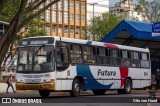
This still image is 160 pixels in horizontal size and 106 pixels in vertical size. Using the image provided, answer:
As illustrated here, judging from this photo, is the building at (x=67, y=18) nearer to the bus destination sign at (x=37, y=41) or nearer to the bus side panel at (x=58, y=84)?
the bus destination sign at (x=37, y=41)

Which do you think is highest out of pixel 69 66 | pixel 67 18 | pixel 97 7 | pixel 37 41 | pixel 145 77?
pixel 97 7

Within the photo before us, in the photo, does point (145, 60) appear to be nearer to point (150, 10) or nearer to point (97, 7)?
point (150, 10)

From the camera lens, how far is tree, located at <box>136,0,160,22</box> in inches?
2379

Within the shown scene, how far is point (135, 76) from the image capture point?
96.7ft

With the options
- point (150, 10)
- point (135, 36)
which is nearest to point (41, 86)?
point (135, 36)

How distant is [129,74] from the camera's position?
28.8m

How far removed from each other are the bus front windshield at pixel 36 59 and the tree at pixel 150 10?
129 feet

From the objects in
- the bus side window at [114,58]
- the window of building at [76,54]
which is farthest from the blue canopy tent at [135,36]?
the window of building at [76,54]

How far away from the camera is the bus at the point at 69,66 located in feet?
72.5

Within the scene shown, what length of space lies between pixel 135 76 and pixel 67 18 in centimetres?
8739

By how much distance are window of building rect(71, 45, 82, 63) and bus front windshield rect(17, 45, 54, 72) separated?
156 centimetres

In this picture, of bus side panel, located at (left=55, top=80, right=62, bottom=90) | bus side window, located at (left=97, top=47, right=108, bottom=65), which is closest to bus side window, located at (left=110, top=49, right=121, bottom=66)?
bus side window, located at (left=97, top=47, right=108, bottom=65)

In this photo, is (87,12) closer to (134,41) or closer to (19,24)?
(134,41)

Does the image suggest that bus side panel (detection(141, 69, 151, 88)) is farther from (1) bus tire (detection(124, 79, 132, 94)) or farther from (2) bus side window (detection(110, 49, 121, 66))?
(2) bus side window (detection(110, 49, 121, 66))
